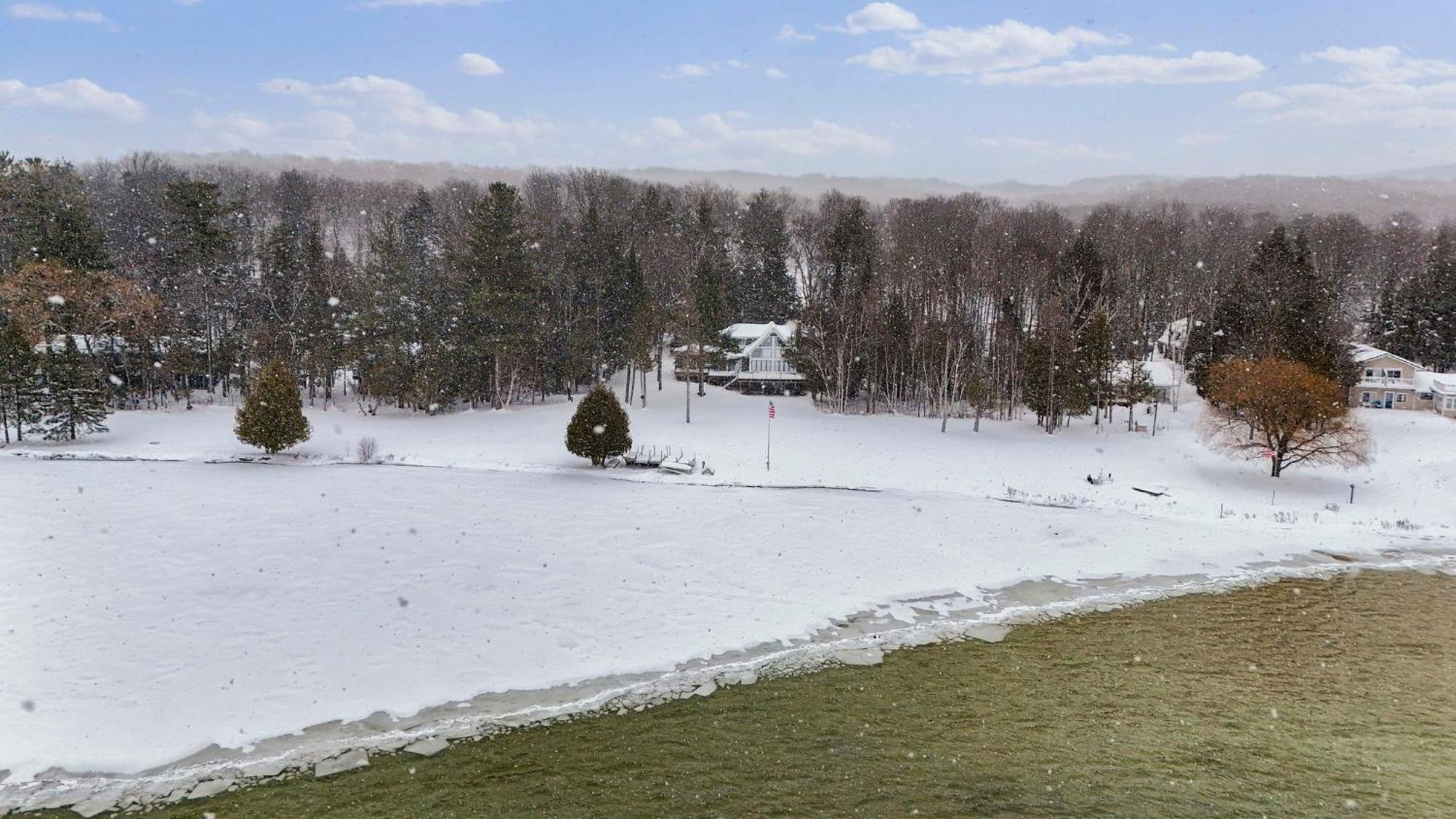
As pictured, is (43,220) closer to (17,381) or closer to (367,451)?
(17,381)

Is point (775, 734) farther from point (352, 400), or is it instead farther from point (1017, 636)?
point (352, 400)

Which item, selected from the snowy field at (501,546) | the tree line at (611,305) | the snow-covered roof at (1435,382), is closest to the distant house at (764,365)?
the tree line at (611,305)

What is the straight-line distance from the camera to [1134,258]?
61875 mm

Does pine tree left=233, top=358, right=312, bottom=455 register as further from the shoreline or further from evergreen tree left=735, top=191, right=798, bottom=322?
evergreen tree left=735, top=191, right=798, bottom=322

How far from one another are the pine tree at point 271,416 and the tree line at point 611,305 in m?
9.39

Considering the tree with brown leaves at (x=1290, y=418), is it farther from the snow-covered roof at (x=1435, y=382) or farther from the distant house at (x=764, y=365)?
the distant house at (x=764, y=365)

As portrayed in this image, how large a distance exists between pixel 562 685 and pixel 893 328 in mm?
38578

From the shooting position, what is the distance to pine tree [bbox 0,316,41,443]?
34812mm

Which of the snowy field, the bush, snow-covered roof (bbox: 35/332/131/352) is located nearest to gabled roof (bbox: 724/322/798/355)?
the snowy field

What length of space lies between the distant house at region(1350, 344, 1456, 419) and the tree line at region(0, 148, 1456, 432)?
2.41 metres

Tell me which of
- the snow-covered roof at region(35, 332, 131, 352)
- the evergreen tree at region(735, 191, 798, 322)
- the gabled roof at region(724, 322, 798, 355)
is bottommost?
the snow-covered roof at region(35, 332, 131, 352)

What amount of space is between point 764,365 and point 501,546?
3720 centimetres

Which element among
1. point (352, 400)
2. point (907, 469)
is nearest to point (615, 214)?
point (352, 400)

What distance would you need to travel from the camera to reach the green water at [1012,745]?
12.4 metres
